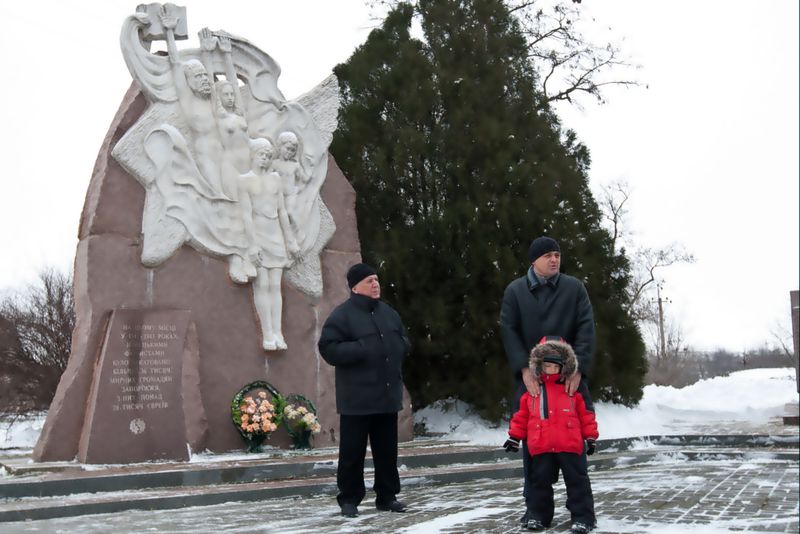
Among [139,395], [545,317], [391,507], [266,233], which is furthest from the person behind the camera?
[266,233]

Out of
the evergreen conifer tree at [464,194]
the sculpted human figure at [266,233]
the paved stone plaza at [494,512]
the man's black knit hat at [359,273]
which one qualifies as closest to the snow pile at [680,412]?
the evergreen conifer tree at [464,194]

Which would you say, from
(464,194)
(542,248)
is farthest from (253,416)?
(542,248)

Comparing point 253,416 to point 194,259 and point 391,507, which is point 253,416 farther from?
point 391,507

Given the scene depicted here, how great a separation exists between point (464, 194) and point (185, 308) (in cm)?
421

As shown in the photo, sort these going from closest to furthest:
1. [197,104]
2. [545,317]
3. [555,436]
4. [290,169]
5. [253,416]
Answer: [555,436], [545,317], [253,416], [197,104], [290,169]

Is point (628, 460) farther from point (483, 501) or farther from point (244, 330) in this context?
point (244, 330)

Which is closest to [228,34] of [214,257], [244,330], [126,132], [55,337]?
[126,132]

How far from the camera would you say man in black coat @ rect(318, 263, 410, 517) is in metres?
5.46

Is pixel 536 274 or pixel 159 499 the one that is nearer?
pixel 536 274

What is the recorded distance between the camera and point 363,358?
5469 mm

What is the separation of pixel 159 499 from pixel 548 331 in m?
3.13

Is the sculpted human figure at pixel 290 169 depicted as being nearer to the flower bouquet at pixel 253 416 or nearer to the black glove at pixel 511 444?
the flower bouquet at pixel 253 416

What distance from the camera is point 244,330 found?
9.41m

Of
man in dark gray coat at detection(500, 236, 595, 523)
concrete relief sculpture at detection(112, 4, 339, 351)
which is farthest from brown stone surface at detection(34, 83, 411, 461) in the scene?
man in dark gray coat at detection(500, 236, 595, 523)
